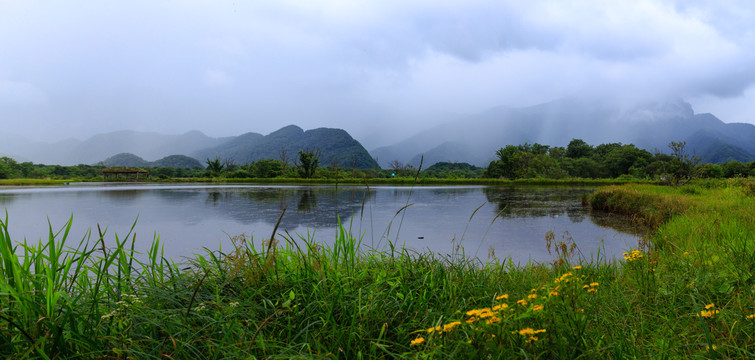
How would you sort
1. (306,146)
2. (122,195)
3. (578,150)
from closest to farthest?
(122,195) < (578,150) < (306,146)

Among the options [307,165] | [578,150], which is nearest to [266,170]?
[307,165]

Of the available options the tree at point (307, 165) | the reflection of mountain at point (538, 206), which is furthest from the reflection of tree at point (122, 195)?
the tree at point (307, 165)

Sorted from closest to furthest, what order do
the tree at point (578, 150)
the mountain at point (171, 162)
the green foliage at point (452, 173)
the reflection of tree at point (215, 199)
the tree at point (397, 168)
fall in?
the reflection of tree at point (215, 199) < the tree at point (397, 168) < the green foliage at point (452, 173) < the tree at point (578, 150) < the mountain at point (171, 162)

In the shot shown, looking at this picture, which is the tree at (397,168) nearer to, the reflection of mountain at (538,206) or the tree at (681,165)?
the reflection of mountain at (538,206)

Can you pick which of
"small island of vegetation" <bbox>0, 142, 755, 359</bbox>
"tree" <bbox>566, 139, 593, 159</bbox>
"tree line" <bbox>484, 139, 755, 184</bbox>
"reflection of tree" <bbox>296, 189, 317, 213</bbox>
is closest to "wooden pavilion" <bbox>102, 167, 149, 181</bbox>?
"reflection of tree" <bbox>296, 189, 317, 213</bbox>

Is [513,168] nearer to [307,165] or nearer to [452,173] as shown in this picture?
[452,173]

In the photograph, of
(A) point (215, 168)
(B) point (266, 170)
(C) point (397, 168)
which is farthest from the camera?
(C) point (397, 168)

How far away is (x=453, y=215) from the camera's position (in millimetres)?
11000

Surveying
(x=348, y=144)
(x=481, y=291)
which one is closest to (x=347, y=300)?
(x=481, y=291)

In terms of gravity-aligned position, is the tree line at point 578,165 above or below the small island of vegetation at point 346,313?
above

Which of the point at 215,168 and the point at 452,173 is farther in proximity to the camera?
the point at 452,173

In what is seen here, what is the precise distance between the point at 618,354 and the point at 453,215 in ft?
31.5

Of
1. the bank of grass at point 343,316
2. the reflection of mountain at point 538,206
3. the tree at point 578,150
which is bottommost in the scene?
the reflection of mountain at point 538,206

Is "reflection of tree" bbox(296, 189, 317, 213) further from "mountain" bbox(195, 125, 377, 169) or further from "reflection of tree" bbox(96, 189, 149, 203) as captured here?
"mountain" bbox(195, 125, 377, 169)
